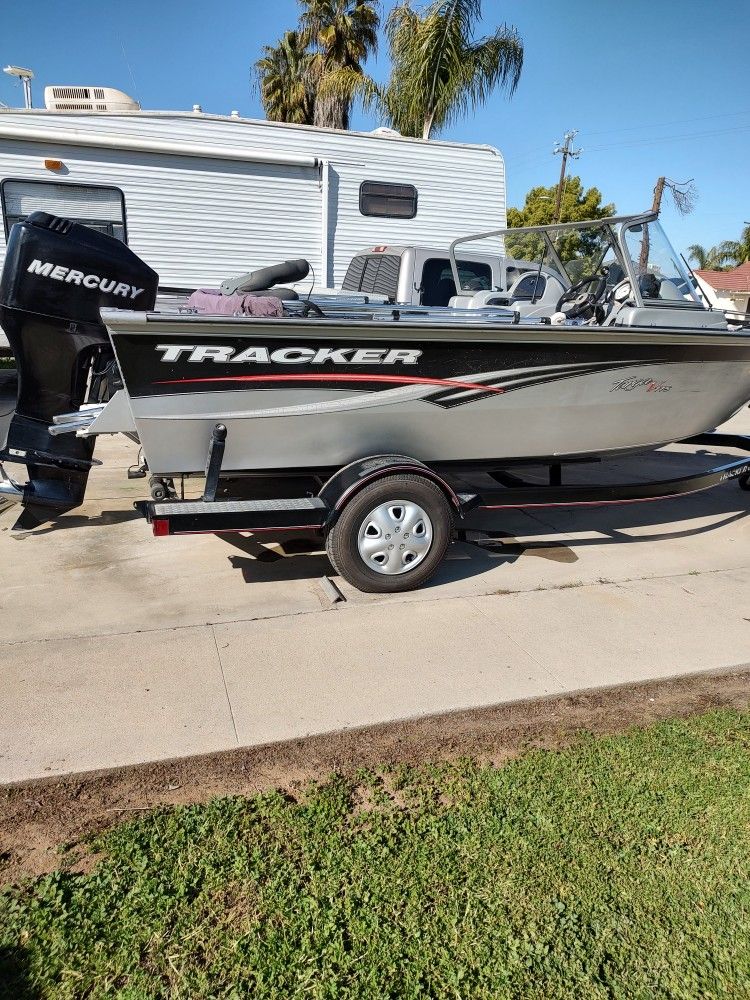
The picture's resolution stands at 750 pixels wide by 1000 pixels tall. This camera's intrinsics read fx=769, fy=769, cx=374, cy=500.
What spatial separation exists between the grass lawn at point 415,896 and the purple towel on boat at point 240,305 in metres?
2.47

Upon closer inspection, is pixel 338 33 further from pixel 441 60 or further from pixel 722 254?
pixel 722 254

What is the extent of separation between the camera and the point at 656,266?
5344 millimetres

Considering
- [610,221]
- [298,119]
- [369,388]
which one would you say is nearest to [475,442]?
[369,388]

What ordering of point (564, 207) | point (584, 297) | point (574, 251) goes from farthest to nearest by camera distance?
point (564, 207), point (574, 251), point (584, 297)

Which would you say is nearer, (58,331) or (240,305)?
(240,305)

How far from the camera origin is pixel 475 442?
15.4 ft

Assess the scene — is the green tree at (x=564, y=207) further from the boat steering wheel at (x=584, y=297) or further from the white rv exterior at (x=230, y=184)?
the boat steering wheel at (x=584, y=297)

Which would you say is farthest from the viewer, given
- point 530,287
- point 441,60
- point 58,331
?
point 441,60

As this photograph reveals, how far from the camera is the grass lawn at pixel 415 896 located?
1999 mm

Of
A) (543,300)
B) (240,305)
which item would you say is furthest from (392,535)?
(543,300)

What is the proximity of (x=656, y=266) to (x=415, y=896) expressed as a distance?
14.9 feet

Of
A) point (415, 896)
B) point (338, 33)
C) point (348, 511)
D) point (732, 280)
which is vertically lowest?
point (415, 896)

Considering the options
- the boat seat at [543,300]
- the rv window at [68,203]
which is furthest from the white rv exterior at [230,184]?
the boat seat at [543,300]

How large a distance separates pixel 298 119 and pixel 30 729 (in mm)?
26988
